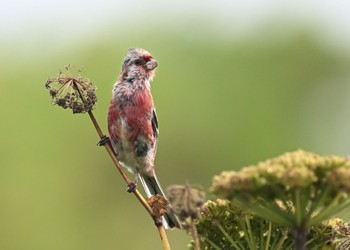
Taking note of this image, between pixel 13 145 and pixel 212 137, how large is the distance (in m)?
7.31

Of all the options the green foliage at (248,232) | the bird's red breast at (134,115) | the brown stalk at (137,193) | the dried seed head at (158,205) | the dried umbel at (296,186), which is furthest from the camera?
the bird's red breast at (134,115)

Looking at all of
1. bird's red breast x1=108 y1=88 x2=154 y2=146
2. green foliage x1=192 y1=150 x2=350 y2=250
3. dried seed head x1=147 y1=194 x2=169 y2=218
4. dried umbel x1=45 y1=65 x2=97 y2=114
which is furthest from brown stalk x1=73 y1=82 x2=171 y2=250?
bird's red breast x1=108 y1=88 x2=154 y2=146

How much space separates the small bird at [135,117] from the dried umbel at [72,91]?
7.89 feet

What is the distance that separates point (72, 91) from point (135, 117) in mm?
2646

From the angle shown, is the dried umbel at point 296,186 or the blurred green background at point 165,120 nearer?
the dried umbel at point 296,186

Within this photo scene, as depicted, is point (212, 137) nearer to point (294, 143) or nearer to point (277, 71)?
point (294, 143)

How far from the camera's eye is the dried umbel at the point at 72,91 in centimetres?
357

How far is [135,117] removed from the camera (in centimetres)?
626

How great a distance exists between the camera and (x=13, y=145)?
27.0m

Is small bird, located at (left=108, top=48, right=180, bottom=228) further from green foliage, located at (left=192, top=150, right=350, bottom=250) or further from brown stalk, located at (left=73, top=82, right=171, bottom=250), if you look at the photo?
green foliage, located at (left=192, top=150, right=350, bottom=250)

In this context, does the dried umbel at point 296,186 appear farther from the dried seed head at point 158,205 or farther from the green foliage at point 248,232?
the dried seed head at point 158,205

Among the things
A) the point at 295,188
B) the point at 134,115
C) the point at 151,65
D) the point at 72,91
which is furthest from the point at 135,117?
the point at 295,188

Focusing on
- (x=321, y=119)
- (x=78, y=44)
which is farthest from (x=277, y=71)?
(x=78, y=44)

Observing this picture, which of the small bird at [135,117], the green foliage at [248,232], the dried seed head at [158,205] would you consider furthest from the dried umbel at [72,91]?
the small bird at [135,117]
